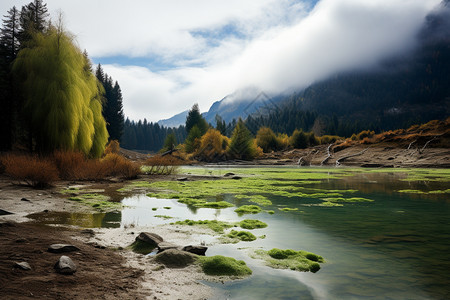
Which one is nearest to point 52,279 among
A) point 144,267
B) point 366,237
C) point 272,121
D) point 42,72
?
point 144,267

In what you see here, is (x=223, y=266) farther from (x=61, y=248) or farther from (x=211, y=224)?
(x=211, y=224)

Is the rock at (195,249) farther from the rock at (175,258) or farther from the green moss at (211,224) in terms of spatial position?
the green moss at (211,224)

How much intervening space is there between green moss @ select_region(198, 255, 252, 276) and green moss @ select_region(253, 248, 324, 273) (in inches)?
25.3

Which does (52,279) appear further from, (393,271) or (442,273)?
(442,273)

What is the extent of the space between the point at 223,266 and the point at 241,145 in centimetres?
6538

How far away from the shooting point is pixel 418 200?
13.6 m

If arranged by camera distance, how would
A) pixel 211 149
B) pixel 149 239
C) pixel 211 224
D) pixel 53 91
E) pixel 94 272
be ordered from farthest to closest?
pixel 211 149
pixel 53 91
pixel 211 224
pixel 149 239
pixel 94 272

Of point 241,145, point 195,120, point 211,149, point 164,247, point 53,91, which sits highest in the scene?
point 195,120

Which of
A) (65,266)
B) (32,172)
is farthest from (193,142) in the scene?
(65,266)

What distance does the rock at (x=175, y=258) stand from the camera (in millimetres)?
5496

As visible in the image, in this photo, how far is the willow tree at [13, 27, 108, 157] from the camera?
20.3 m

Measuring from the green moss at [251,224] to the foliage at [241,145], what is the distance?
60650 millimetres

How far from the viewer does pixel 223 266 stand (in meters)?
5.39

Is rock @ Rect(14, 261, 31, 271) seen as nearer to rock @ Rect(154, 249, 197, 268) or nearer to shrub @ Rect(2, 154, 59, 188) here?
rock @ Rect(154, 249, 197, 268)
